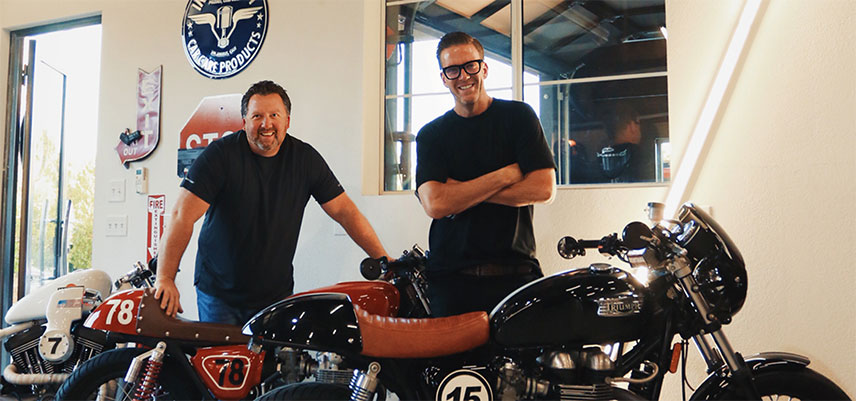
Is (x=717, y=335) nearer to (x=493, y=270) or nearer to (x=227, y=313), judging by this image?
(x=493, y=270)

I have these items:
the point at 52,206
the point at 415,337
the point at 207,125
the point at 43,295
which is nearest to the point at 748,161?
the point at 415,337

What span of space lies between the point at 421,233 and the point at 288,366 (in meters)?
1.26

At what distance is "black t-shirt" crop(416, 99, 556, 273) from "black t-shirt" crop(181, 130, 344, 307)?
2.32 feet

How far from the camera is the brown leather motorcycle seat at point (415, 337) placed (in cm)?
155

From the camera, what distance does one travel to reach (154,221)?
382 cm

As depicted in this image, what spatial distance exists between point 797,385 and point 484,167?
3.41 ft

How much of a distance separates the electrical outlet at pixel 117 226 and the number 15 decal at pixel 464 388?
297 cm

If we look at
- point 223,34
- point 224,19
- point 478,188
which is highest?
point 224,19

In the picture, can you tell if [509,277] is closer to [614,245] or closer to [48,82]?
[614,245]

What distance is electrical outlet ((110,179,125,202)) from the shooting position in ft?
12.9

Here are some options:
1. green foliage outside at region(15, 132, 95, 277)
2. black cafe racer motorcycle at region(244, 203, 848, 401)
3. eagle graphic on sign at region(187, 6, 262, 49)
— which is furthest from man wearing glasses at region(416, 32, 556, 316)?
green foliage outside at region(15, 132, 95, 277)

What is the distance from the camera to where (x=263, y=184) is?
2.48 meters

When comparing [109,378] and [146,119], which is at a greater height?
[146,119]

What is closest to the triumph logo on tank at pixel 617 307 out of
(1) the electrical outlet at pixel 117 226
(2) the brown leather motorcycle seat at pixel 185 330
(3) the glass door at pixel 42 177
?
(2) the brown leather motorcycle seat at pixel 185 330
